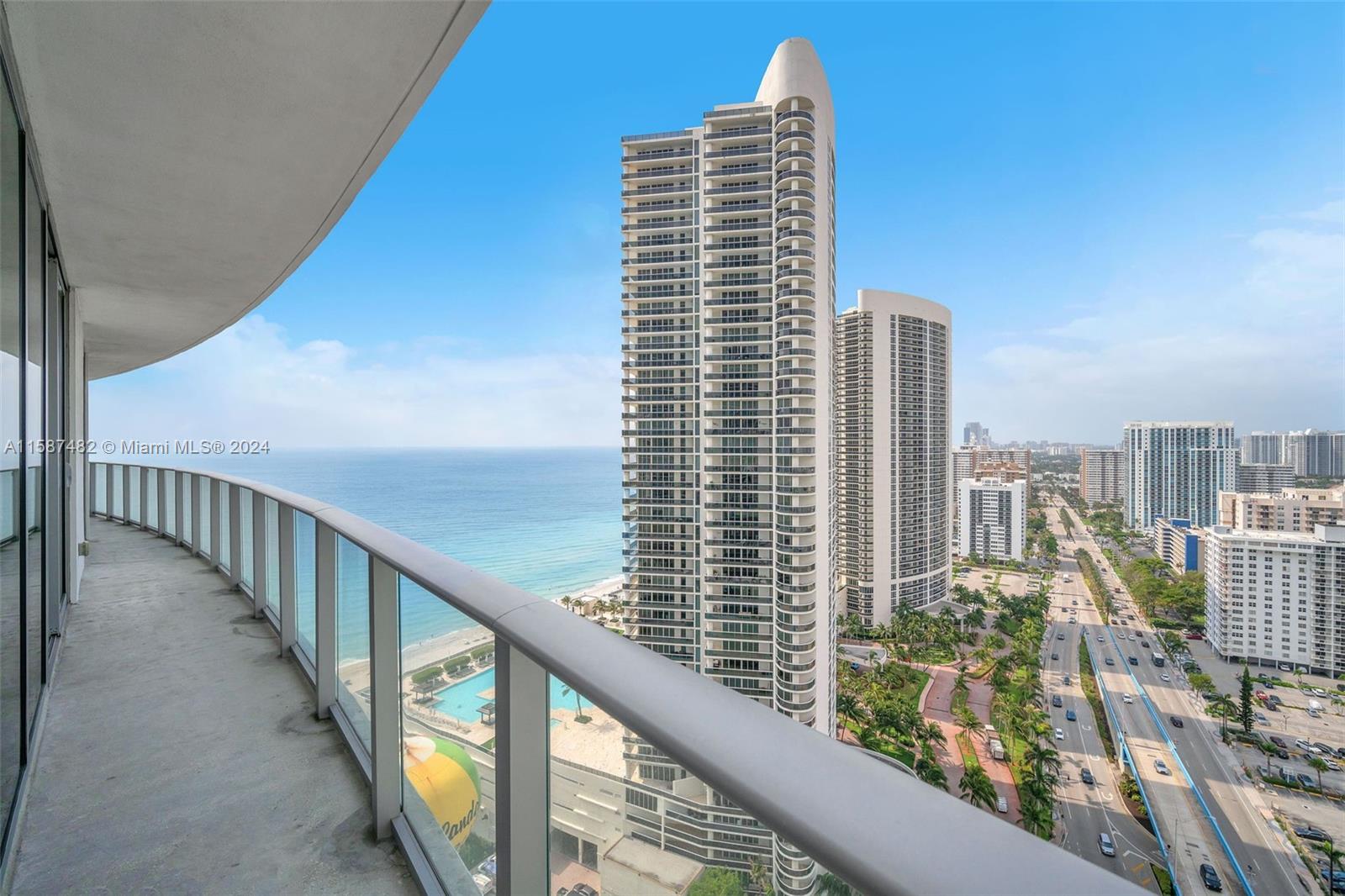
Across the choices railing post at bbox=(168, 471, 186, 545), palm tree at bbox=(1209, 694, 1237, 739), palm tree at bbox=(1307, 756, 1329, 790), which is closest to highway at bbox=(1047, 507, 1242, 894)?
palm tree at bbox=(1209, 694, 1237, 739)

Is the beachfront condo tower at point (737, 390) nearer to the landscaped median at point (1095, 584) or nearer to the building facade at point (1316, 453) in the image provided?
the building facade at point (1316, 453)

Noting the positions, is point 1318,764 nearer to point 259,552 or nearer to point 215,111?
point 259,552

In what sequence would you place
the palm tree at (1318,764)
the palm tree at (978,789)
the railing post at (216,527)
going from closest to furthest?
the railing post at (216,527) < the palm tree at (978,789) < the palm tree at (1318,764)

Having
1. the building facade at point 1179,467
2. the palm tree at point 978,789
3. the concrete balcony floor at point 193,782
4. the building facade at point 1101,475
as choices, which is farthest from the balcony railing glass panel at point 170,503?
the building facade at point 1101,475

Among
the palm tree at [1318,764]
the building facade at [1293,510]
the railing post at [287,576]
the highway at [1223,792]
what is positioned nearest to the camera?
the railing post at [287,576]

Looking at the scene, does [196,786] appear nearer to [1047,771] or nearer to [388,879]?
[388,879]

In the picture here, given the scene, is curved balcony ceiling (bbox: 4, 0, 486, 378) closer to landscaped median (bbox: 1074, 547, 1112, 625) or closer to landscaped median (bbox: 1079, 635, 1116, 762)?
landscaped median (bbox: 1079, 635, 1116, 762)
